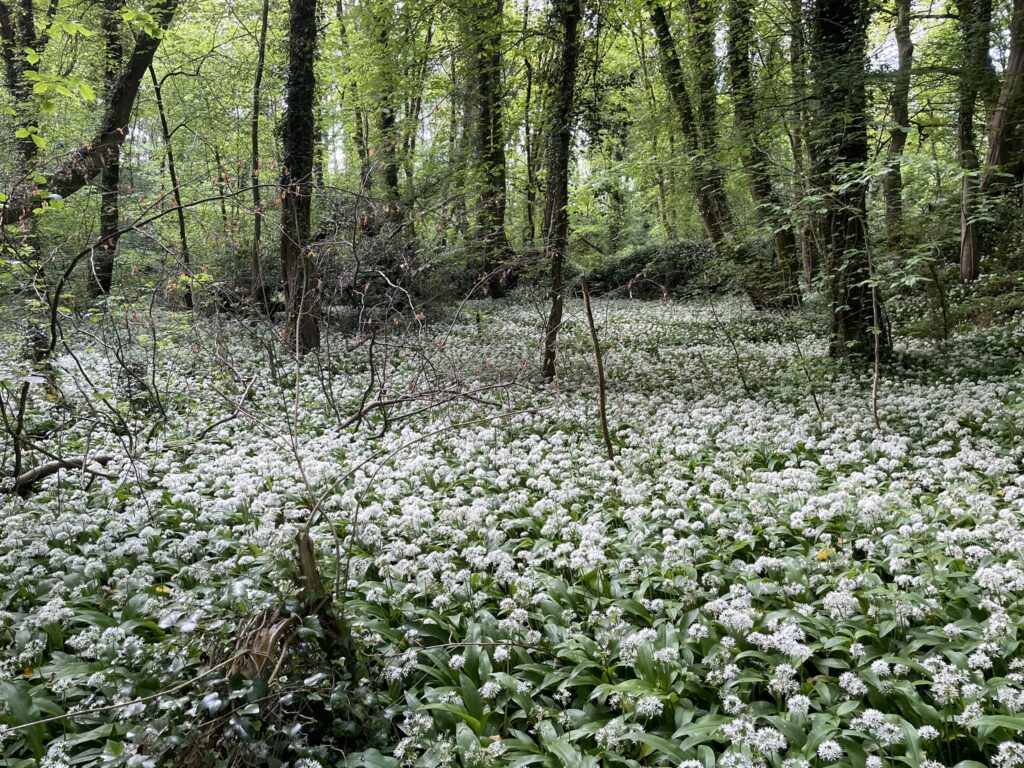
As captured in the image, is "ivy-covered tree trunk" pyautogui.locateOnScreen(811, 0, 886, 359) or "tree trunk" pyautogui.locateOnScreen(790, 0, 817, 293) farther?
"tree trunk" pyautogui.locateOnScreen(790, 0, 817, 293)

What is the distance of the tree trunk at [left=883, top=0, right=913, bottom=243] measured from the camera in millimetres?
6934

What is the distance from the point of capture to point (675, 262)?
64.0 feet

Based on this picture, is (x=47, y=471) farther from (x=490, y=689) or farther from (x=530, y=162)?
(x=530, y=162)

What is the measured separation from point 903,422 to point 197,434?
757cm

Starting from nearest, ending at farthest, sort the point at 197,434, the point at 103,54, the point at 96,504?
the point at 96,504 < the point at 197,434 < the point at 103,54

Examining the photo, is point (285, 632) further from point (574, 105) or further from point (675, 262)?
point (675, 262)

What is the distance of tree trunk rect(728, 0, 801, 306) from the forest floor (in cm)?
338

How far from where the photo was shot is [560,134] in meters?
8.89

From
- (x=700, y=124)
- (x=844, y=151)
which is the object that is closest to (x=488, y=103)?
(x=700, y=124)

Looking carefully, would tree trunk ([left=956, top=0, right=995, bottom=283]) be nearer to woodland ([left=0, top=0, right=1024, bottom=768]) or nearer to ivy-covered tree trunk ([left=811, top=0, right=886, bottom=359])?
woodland ([left=0, top=0, right=1024, bottom=768])

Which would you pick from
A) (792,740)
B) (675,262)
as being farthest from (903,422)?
(675,262)

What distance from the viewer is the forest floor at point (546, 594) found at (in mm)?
2527

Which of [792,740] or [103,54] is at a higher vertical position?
[103,54]

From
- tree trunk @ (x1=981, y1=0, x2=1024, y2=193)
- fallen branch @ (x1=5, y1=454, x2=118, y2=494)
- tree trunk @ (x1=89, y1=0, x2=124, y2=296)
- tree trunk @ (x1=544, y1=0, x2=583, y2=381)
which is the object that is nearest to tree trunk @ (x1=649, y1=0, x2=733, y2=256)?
tree trunk @ (x1=544, y1=0, x2=583, y2=381)
